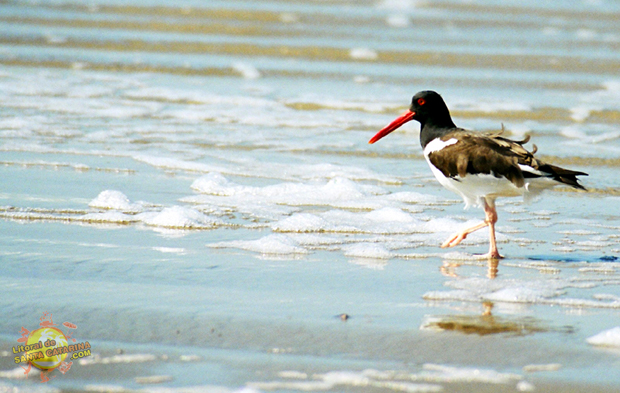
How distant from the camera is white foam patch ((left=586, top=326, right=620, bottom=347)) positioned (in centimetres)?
388

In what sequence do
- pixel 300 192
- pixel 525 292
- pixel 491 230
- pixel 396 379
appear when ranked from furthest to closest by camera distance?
pixel 300 192 → pixel 491 230 → pixel 525 292 → pixel 396 379

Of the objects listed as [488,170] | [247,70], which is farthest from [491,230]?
[247,70]

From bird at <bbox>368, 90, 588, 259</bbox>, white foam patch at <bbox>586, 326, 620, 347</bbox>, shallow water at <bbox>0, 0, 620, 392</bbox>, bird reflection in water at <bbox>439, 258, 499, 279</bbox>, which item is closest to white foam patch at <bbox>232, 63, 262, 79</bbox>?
shallow water at <bbox>0, 0, 620, 392</bbox>

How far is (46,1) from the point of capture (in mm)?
25859

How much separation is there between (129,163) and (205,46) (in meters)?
10.4

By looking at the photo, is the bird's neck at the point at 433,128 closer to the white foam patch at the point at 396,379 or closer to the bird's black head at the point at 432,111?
the bird's black head at the point at 432,111

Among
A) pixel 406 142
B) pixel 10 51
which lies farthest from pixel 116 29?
pixel 406 142

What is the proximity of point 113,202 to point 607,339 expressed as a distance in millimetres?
3685

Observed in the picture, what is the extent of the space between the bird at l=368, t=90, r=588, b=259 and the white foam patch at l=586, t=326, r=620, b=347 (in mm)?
1408

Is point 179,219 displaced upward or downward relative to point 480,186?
downward

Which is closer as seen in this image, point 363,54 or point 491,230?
point 491,230
